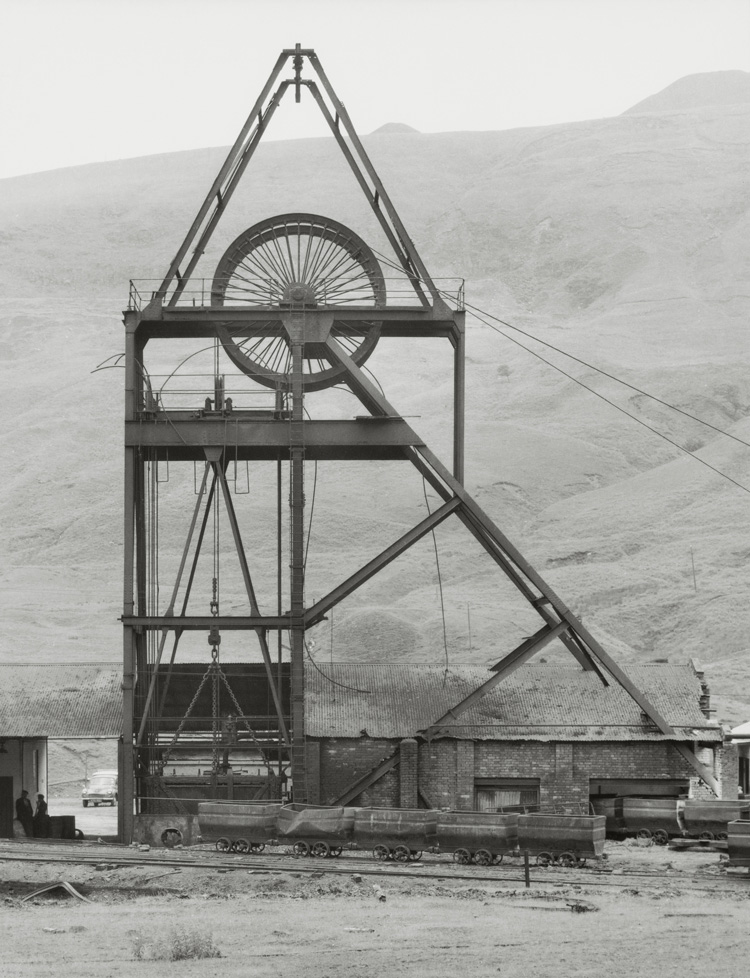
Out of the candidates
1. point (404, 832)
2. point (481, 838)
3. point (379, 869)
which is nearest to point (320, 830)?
point (404, 832)

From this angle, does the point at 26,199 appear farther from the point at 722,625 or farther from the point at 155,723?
the point at 155,723

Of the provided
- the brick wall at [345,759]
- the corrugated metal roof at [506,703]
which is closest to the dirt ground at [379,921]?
the brick wall at [345,759]

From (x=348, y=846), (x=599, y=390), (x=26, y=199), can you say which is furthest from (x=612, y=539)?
(x=26, y=199)

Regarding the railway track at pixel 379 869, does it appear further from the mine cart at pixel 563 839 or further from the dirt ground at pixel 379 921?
the mine cart at pixel 563 839

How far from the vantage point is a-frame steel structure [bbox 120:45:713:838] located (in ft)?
92.0

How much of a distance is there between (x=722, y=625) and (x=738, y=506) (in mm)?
15986

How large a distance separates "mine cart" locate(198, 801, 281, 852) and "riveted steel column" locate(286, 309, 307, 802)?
1777 millimetres

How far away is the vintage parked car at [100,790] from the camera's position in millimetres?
43969

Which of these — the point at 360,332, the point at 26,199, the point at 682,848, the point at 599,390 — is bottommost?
the point at 682,848

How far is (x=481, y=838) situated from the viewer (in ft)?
79.8

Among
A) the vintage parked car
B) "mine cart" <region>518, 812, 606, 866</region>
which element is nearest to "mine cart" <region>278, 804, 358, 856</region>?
"mine cart" <region>518, 812, 606, 866</region>

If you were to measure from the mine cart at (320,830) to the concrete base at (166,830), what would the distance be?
2.66 meters

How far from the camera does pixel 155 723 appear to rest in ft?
94.3

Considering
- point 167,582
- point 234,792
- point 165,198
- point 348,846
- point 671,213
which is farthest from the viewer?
point 165,198
